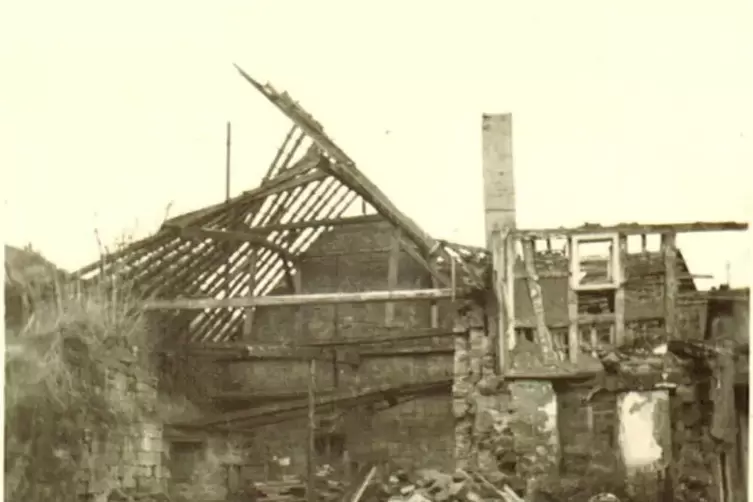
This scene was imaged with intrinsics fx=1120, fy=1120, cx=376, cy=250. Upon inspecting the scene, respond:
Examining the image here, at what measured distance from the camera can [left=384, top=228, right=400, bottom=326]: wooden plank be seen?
15.3m

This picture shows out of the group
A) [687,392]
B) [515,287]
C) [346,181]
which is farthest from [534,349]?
[346,181]

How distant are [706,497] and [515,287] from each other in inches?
119

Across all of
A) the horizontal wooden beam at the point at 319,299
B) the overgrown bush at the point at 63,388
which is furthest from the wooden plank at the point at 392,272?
the overgrown bush at the point at 63,388

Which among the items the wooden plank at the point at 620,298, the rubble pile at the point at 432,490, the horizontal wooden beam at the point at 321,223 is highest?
the horizontal wooden beam at the point at 321,223

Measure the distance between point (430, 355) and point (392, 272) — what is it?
53.5 inches

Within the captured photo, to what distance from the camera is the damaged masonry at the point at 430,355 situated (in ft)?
37.9

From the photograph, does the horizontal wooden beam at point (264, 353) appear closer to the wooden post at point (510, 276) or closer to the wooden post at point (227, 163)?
the wooden post at point (227, 163)

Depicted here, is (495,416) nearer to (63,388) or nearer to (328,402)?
(328,402)

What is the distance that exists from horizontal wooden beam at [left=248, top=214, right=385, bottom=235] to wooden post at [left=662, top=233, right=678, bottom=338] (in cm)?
444

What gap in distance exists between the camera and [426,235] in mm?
12430

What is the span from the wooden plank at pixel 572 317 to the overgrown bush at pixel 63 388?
4722 mm

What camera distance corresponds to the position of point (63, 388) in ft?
33.5

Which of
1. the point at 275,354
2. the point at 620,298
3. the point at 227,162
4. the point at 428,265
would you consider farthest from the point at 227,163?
the point at 620,298

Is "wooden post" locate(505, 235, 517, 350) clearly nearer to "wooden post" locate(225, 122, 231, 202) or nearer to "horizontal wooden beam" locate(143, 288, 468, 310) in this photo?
"horizontal wooden beam" locate(143, 288, 468, 310)
